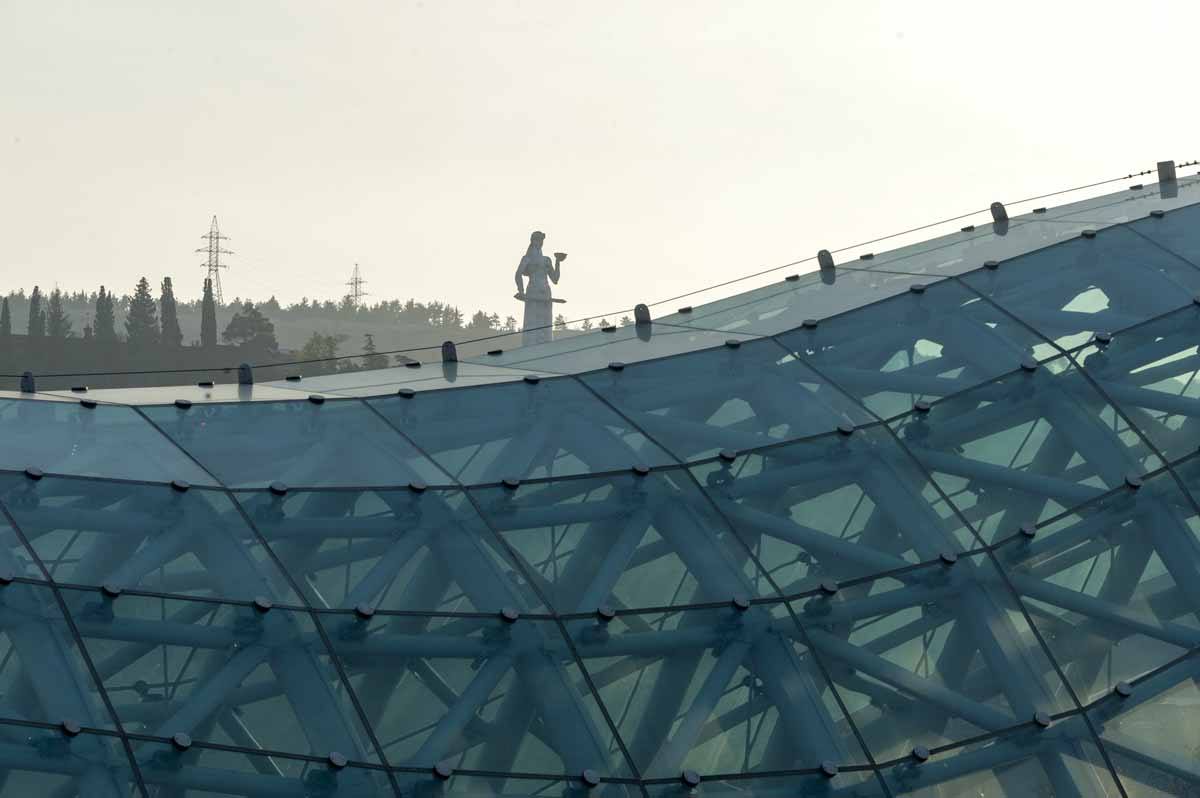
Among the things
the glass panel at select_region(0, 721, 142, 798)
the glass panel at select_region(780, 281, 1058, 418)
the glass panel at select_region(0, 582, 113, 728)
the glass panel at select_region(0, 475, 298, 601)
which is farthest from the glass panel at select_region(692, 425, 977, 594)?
the glass panel at select_region(0, 582, 113, 728)

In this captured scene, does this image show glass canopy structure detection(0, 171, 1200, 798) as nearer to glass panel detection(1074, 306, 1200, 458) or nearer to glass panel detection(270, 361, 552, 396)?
glass panel detection(1074, 306, 1200, 458)

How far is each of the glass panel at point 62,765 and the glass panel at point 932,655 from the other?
24.9 ft

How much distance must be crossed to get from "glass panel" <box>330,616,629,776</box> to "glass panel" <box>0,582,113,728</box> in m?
2.68

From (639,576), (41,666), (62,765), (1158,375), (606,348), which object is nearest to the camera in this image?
(62,765)

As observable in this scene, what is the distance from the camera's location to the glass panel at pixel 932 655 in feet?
56.2

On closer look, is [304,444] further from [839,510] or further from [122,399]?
[839,510]

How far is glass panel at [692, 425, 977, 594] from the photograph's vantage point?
61.7ft

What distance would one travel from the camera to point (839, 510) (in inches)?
770

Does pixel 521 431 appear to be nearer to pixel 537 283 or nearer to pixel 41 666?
pixel 41 666

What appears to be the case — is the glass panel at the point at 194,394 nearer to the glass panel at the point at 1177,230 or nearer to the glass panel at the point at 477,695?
the glass panel at the point at 477,695

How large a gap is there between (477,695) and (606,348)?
8888 millimetres

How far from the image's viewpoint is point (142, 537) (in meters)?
18.1

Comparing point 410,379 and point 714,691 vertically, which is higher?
point 410,379

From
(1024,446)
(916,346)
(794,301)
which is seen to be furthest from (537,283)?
(1024,446)
